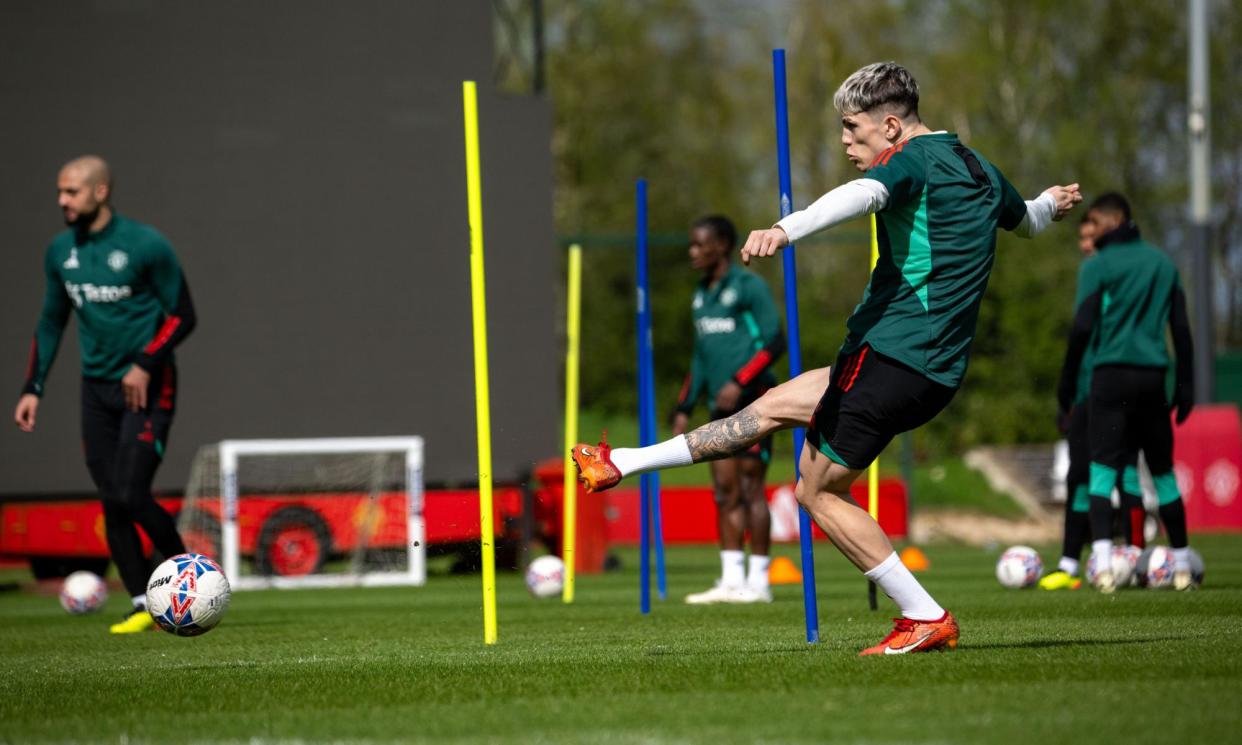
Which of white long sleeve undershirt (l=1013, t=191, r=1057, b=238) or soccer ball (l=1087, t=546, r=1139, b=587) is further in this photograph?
soccer ball (l=1087, t=546, r=1139, b=587)

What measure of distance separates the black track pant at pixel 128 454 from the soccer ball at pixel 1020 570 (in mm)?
4957

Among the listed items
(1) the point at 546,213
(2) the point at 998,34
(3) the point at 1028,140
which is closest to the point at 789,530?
(1) the point at 546,213

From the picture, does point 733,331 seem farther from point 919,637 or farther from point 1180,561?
point 919,637

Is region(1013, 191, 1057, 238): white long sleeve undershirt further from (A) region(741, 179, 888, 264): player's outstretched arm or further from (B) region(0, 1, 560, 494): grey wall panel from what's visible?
(B) region(0, 1, 560, 494): grey wall panel

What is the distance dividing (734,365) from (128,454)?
3760 mm

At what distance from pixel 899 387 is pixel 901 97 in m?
1.01

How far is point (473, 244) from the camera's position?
276 inches

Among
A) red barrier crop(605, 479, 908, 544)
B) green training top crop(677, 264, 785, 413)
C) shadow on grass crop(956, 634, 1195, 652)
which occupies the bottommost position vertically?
red barrier crop(605, 479, 908, 544)

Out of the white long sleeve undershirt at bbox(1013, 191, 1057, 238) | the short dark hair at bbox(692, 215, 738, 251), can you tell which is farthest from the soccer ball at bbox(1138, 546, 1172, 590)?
the white long sleeve undershirt at bbox(1013, 191, 1057, 238)

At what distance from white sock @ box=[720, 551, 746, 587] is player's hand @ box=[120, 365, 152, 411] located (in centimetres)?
352

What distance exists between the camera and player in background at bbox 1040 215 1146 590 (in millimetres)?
10820

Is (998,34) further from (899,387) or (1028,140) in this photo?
(899,387)

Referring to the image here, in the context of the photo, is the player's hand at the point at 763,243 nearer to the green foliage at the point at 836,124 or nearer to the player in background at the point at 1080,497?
the player in background at the point at 1080,497

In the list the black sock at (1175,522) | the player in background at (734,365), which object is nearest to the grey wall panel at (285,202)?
the player in background at (734,365)
